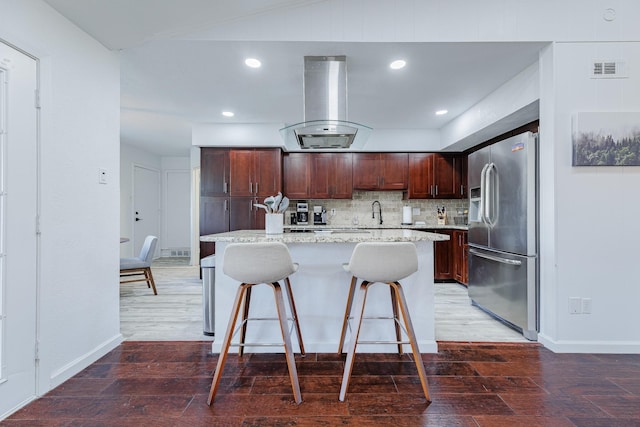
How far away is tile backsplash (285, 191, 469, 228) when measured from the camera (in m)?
5.32

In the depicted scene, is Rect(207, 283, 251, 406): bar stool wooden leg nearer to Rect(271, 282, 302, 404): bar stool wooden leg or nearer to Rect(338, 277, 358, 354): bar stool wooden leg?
Rect(271, 282, 302, 404): bar stool wooden leg

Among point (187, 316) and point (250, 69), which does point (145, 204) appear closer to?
point (187, 316)

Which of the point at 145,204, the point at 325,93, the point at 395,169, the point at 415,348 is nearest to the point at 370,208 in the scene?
the point at 395,169

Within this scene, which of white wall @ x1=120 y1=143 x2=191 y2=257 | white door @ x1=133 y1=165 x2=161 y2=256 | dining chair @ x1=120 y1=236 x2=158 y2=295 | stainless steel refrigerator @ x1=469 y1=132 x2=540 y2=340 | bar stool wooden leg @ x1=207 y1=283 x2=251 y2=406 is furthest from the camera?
white wall @ x1=120 y1=143 x2=191 y2=257

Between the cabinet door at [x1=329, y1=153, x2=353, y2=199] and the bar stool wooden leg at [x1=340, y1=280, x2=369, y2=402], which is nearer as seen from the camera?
the bar stool wooden leg at [x1=340, y1=280, x2=369, y2=402]

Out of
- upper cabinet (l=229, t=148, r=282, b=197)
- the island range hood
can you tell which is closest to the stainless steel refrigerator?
the island range hood

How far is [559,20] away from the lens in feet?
7.70

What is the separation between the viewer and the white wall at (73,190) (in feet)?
5.85

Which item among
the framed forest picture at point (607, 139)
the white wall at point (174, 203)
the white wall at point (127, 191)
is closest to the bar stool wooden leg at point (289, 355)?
the framed forest picture at point (607, 139)

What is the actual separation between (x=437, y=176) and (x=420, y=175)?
0.27 m

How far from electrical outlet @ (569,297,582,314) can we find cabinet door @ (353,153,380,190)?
3.09 m

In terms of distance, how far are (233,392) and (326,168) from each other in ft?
12.3

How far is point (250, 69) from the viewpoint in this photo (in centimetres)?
280

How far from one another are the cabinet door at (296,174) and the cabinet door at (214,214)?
0.98 metres
